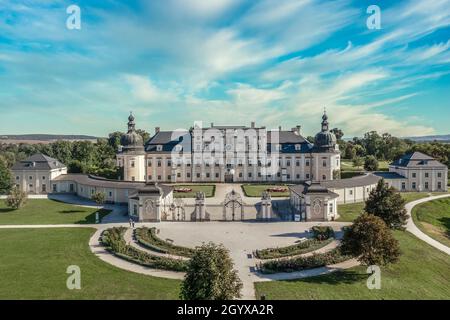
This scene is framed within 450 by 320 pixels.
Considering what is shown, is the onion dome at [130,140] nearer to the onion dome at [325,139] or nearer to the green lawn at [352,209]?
the onion dome at [325,139]

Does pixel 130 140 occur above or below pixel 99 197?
above

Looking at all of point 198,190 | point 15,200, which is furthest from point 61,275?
A: point 198,190

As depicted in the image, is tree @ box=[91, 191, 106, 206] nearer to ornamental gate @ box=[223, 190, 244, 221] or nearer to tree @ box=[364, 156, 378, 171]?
ornamental gate @ box=[223, 190, 244, 221]

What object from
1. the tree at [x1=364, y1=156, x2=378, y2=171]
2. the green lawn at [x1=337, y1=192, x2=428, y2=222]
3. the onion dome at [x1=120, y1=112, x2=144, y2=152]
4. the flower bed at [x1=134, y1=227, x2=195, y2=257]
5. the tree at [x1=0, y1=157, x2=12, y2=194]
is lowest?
the flower bed at [x1=134, y1=227, x2=195, y2=257]

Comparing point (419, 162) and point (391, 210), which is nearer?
point (391, 210)

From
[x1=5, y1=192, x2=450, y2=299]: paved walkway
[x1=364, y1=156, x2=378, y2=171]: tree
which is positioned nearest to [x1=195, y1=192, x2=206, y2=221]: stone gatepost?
[x1=5, y1=192, x2=450, y2=299]: paved walkway

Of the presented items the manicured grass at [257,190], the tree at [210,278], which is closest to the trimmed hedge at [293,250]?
the tree at [210,278]

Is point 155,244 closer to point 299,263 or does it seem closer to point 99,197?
point 299,263
